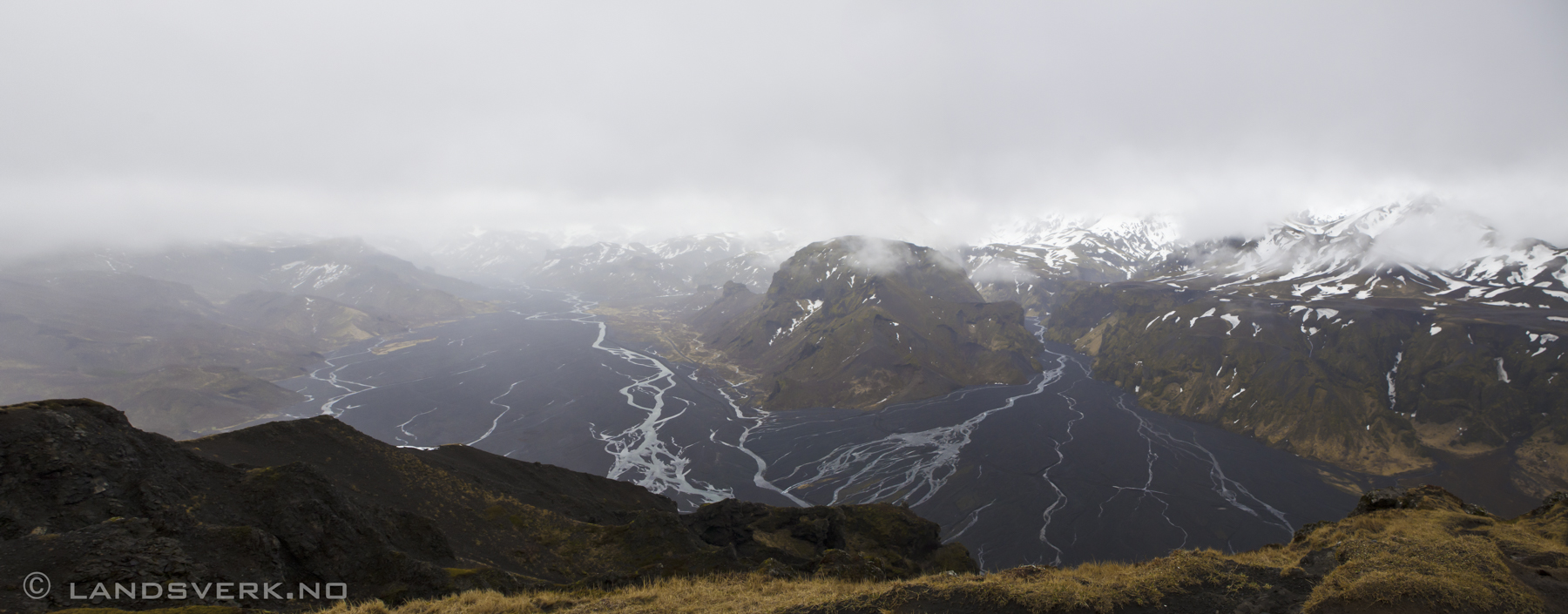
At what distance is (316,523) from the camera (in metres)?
27.7

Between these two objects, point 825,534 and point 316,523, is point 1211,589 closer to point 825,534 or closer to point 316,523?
point 825,534

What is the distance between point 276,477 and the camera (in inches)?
1154

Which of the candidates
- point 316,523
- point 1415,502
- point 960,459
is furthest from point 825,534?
point 960,459

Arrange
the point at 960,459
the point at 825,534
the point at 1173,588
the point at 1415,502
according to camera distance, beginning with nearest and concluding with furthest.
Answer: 1. the point at 1173,588
2. the point at 1415,502
3. the point at 825,534
4. the point at 960,459

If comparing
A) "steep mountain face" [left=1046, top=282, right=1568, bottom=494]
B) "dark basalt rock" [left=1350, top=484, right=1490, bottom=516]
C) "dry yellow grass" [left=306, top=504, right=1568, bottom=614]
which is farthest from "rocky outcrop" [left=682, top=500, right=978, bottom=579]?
"steep mountain face" [left=1046, top=282, right=1568, bottom=494]

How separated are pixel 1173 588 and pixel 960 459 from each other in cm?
Result: 12530

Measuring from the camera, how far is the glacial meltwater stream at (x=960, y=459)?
101 metres

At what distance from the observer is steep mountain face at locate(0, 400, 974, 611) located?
62.4 feet

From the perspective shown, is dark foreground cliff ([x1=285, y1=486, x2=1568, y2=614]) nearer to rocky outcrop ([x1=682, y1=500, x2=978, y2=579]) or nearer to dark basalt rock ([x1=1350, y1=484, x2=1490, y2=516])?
dark basalt rock ([x1=1350, y1=484, x2=1490, y2=516])

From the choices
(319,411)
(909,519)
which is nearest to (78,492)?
(909,519)

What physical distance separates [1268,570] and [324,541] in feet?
138

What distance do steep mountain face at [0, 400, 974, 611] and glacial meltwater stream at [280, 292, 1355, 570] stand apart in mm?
62923

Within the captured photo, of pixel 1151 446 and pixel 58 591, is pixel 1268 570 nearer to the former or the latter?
pixel 58 591

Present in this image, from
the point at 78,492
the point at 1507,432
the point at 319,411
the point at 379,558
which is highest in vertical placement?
the point at 78,492
